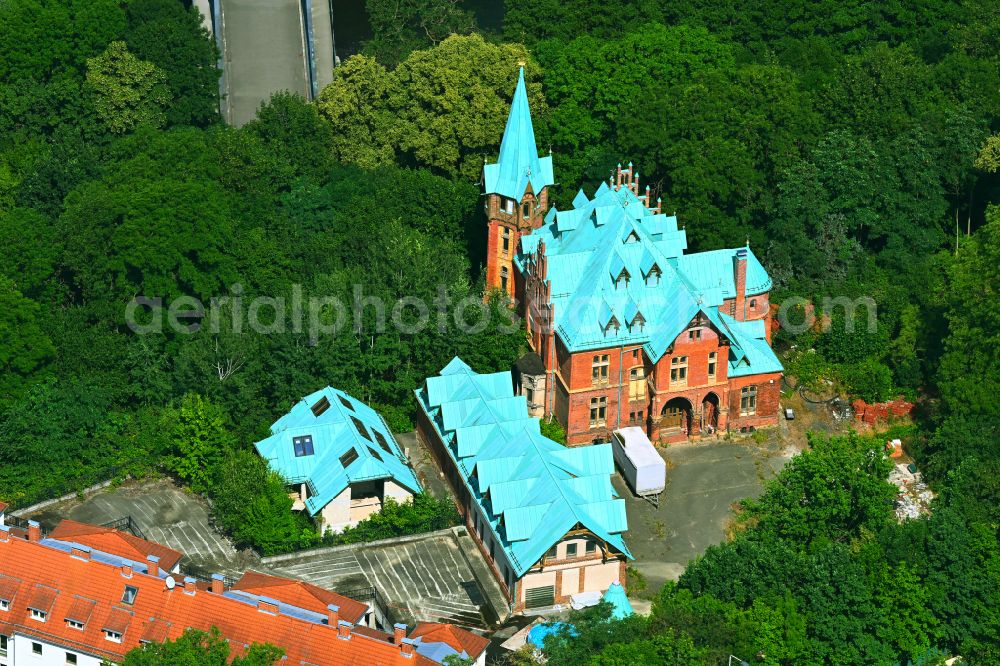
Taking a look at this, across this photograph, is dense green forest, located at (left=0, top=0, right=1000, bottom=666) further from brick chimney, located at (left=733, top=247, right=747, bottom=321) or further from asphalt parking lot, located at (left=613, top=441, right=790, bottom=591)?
brick chimney, located at (left=733, top=247, right=747, bottom=321)

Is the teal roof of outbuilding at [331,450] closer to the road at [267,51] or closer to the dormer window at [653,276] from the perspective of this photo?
the dormer window at [653,276]

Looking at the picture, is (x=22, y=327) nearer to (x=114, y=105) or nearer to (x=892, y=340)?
(x=114, y=105)

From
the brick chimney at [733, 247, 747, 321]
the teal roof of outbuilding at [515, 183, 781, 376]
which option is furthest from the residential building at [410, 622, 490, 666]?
the brick chimney at [733, 247, 747, 321]

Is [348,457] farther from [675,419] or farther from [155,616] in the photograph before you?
[675,419]

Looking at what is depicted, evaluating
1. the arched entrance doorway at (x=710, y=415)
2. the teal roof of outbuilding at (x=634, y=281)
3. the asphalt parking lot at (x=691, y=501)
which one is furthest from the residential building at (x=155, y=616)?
the arched entrance doorway at (x=710, y=415)

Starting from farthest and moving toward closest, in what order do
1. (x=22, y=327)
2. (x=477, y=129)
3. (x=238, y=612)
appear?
(x=477, y=129)
(x=22, y=327)
(x=238, y=612)

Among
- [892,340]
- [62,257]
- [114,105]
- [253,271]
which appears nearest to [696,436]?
[892,340]
